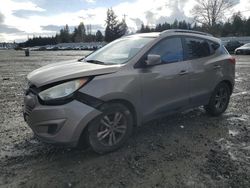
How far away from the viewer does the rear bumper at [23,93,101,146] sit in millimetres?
3754

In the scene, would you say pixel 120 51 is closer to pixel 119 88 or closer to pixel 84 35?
pixel 119 88

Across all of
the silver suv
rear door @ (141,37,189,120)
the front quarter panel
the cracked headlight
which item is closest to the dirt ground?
the silver suv

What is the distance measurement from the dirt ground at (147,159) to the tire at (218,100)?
0.40 metres

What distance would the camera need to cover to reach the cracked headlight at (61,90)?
150 inches

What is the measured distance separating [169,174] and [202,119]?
262cm

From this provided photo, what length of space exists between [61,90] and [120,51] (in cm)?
155

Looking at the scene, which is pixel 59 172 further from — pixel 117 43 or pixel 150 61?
pixel 117 43

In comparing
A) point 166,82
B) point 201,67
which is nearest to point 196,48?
point 201,67

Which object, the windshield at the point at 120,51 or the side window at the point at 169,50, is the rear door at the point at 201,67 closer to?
the side window at the point at 169,50

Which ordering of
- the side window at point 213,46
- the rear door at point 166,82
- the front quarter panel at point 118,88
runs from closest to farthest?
the front quarter panel at point 118,88 → the rear door at point 166,82 → the side window at point 213,46

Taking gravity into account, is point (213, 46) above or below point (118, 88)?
above

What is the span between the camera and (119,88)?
13.5ft

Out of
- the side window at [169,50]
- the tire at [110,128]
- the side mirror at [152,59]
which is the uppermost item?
the side window at [169,50]

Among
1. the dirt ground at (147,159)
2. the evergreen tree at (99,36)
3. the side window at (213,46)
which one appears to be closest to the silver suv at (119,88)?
the side window at (213,46)
